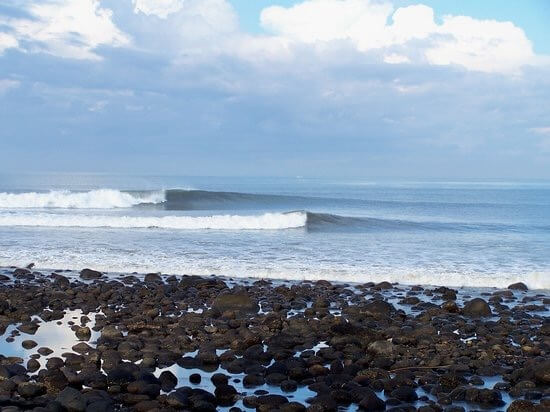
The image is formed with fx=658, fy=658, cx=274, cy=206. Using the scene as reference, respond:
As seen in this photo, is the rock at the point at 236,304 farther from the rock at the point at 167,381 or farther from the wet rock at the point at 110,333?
the rock at the point at 167,381

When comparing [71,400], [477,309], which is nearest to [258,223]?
[477,309]

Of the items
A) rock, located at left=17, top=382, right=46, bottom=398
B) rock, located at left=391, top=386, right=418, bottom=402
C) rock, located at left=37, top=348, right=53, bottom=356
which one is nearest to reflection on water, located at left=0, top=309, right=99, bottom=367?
rock, located at left=37, top=348, right=53, bottom=356

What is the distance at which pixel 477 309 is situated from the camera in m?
12.2

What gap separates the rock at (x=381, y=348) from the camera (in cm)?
908

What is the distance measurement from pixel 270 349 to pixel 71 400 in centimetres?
325

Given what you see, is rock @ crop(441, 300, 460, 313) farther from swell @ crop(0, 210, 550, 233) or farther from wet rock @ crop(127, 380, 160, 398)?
swell @ crop(0, 210, 550, 233)

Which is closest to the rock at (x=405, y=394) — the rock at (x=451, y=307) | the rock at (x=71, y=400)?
the rock at (x=71, y=400)

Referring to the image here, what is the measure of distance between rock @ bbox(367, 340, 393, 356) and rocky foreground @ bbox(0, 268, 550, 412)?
0.02 metres

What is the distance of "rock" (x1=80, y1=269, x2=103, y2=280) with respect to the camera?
51.3ft

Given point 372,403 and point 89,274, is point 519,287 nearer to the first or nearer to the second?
point 372,403

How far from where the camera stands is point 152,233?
2650cm

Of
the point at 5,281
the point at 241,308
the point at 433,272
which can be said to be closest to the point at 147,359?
the point at 241,308

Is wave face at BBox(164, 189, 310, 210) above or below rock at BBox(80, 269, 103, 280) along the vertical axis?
above

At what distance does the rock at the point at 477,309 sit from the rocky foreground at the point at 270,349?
1.0 inches
